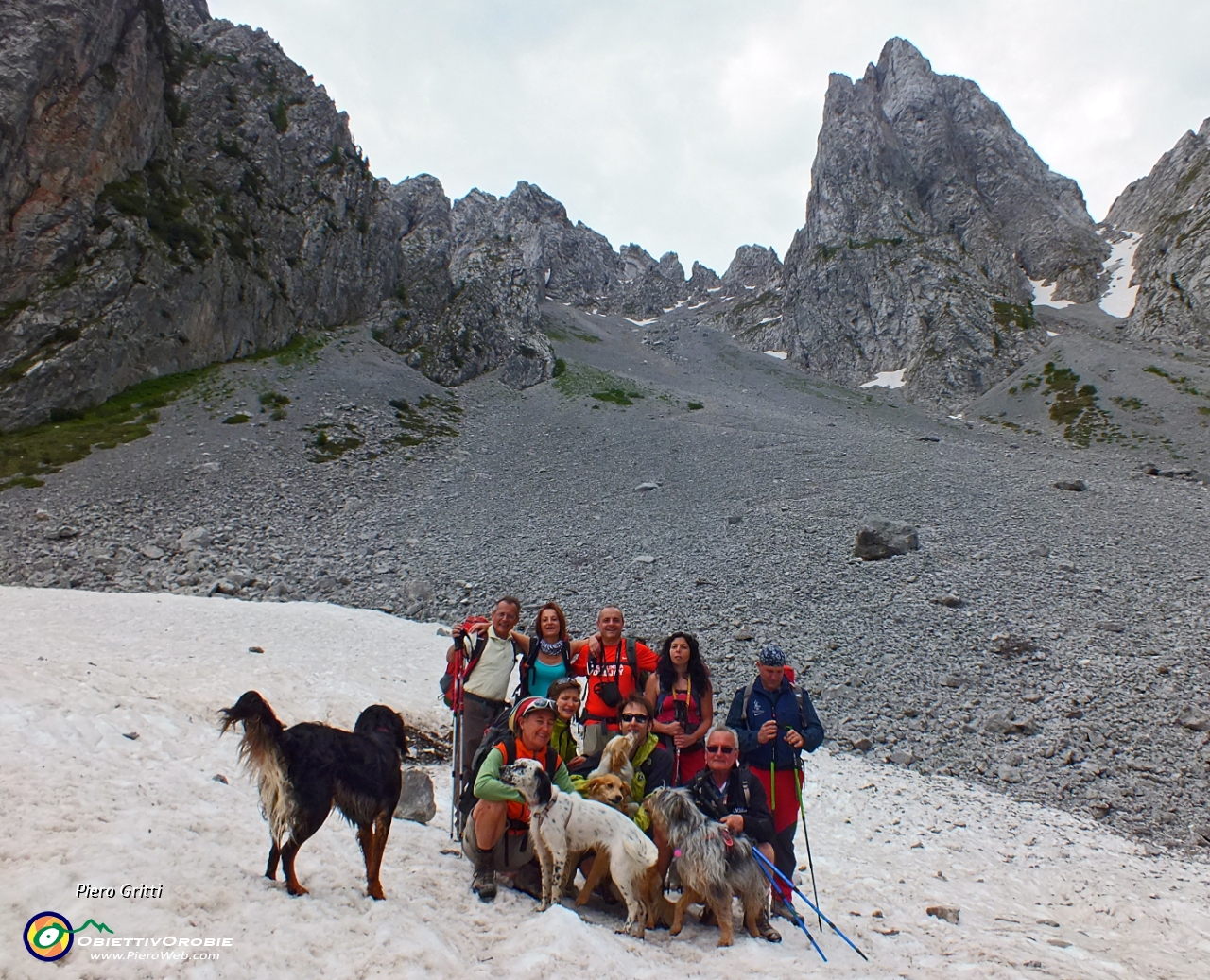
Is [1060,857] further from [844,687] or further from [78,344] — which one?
[78,344]

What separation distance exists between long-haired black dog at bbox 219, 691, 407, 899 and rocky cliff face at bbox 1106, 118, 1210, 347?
10061 centimetres

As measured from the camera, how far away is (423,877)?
5523 millimetres

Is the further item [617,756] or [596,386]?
[596,386]

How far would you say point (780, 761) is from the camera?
620 centimetres

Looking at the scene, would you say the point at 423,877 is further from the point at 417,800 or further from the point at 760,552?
the point at 760,552

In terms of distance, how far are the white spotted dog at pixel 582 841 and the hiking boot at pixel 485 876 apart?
0.49m

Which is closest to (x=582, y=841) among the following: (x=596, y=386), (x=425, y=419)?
(x=425, y=419)

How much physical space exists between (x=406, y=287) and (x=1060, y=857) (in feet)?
233

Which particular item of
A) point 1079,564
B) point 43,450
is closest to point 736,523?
point 1079,564

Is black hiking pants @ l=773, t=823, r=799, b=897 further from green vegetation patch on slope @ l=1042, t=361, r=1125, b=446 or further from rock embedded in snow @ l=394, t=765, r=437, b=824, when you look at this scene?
green vegetation patch on slope @ l=1042, t=361, r=1125, b=446

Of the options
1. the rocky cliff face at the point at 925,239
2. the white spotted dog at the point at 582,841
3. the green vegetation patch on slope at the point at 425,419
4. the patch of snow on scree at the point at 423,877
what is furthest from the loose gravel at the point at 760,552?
the rocky cliff face at the point at 925,239

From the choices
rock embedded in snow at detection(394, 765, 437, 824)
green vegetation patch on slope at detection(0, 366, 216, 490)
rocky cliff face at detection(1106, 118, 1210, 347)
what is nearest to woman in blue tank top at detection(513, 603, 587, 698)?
rock embedded in snow at detection(394, 765, 437, 824)

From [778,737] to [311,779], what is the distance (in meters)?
4.25

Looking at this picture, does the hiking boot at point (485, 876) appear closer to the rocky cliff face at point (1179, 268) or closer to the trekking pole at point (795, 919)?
the trekking pole at point (795, 919)
